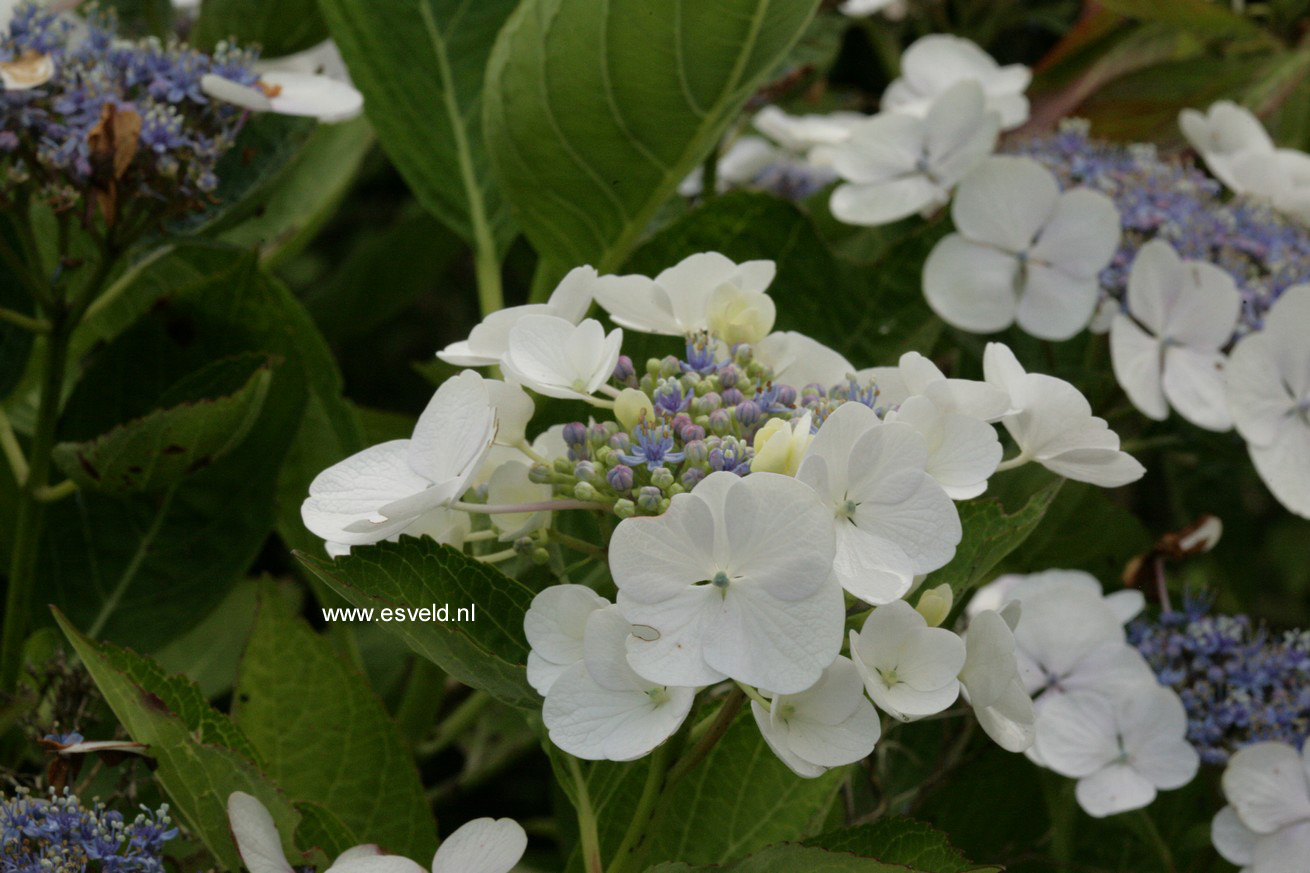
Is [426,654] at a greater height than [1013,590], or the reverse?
[426,654]

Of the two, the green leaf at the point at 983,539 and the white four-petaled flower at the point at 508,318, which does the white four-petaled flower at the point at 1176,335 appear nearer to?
the green leaf at the point at 983,539

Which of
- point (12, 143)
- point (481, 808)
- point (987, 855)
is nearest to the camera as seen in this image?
point (12, 143)

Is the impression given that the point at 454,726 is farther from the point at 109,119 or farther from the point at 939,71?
the point at 939,71

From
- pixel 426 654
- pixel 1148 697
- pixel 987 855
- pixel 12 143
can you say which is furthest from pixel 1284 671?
pixel 12 143

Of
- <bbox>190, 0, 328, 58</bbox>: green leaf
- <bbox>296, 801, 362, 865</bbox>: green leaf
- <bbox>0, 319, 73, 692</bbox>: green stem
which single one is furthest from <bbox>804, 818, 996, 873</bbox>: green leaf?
<bbox>190, 0, 328, 58</bbox>: green leaf

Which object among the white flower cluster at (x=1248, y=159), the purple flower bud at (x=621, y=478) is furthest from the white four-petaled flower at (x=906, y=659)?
the white flower cluster at (x=1248, y=159)

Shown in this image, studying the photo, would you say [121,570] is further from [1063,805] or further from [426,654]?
[1063,805]
